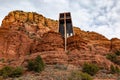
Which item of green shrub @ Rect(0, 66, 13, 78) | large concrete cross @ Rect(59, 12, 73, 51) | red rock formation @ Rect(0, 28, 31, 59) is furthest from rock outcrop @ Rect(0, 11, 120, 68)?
green shrub @ Rect(0, 66, 13, 78)

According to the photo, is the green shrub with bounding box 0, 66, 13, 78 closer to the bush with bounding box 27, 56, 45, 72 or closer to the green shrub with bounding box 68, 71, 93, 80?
the bush with bounding box 27, 56, 45, 72

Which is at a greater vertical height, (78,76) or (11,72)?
(11,72)

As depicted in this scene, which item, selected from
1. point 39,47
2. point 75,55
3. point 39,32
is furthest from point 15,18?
point 75,55

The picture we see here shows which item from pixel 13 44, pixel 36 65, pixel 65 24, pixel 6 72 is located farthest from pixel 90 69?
pixel 13 44

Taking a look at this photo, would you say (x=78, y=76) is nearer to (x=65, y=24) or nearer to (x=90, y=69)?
(x=90, y=69)

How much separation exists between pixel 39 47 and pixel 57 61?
8.63m

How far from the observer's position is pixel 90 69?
118 ft

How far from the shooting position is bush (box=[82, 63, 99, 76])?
1414 inches

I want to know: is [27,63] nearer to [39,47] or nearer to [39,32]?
[39,47]

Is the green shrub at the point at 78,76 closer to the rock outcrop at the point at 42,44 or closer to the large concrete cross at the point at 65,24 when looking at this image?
the rock outcrop at the point at 42,44

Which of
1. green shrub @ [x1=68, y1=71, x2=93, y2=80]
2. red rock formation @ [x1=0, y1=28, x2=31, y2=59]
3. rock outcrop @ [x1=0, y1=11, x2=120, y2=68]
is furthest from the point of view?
red rock formation @ [x1=0, y1=28, x2=31, y2=59]

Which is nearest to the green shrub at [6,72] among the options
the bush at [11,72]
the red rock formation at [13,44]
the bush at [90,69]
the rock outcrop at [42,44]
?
the bush at [11,72]

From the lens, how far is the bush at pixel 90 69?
35.9 meters

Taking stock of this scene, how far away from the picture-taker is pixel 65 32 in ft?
174
